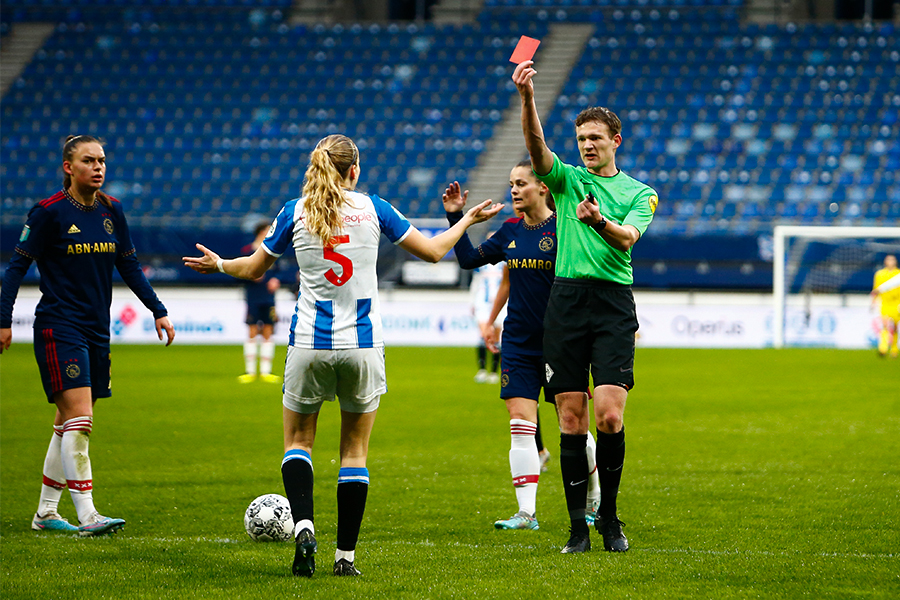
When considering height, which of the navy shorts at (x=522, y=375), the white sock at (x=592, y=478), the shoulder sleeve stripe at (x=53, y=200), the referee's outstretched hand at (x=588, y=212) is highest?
the shoulder sleeve stripe at (x=53, y=200)

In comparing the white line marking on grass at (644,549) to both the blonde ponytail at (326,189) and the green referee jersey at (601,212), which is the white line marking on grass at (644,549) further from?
the blonde ponytail at (326,189)

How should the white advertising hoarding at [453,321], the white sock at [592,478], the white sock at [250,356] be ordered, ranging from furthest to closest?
the white advertising hoarding at [453,321] → the white sock at [250,356] → the white sock at [592,478]

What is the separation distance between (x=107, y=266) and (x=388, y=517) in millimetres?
2206

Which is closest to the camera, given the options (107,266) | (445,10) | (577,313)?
(577,313)

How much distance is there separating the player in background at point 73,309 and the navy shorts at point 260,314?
9.21m

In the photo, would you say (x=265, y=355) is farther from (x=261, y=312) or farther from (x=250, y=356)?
(x=261, y=312)

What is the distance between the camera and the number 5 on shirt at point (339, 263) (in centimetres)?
423

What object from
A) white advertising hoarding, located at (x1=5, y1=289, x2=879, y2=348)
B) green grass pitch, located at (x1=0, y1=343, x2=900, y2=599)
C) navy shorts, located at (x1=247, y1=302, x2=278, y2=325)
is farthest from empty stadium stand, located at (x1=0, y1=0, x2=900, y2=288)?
green grass pitch, located at (x1=0, y1=343, x2=900, y2=599)

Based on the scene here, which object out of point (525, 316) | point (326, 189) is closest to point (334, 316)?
point (326, 189)

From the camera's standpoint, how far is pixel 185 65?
3081 cm

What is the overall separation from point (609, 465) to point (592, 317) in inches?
29.2

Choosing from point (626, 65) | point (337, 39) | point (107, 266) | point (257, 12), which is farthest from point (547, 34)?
point (107, 266)

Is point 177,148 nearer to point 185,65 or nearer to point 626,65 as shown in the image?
point 185,65

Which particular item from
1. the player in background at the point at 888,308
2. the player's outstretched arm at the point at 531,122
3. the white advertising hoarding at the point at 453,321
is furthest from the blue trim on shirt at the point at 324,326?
the player in background at the point at 888,308
